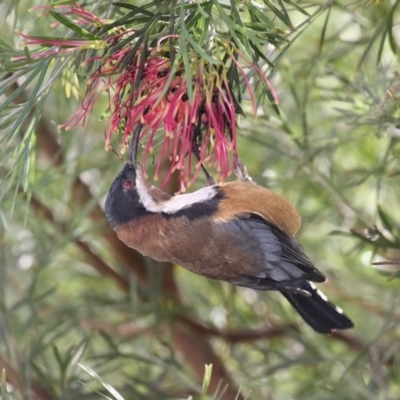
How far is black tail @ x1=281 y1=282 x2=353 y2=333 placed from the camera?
2.02 meters

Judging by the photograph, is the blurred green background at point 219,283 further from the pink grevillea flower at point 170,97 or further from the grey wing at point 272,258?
the pink grevillea flower at point 170,97

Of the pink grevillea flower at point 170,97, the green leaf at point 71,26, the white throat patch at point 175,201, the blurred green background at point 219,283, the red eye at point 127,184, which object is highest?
the green leaf at point 71,26

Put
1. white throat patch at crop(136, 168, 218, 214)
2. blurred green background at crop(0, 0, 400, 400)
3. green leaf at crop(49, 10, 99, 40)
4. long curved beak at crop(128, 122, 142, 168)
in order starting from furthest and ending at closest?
blurred green background at crop(0, 0, 400, 400), white throat patch at crop(136, 168, 218, 214), long curved beak at crop(128, 122, 142, 168), green leaf at crop(49, 10, 99, 40)

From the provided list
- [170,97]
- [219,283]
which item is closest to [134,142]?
[170,97]

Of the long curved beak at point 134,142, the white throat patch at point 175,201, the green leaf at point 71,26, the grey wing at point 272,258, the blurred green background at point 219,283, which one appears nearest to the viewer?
the green leaf at point 71,26

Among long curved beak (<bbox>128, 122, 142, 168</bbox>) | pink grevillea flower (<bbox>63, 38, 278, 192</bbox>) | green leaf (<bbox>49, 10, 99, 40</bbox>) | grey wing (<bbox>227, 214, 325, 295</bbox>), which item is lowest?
grey wing (<bbox>227, 214, 325, 295</bbox>)

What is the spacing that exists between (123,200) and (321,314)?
55cm

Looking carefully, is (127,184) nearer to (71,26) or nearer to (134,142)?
(134,142)

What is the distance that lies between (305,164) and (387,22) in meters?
0.61

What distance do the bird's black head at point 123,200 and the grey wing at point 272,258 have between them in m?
0.23

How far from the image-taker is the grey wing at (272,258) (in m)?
1.86

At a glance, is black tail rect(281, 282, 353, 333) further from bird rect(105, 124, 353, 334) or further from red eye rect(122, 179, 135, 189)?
red eye rect(122, 179, 135, 189)

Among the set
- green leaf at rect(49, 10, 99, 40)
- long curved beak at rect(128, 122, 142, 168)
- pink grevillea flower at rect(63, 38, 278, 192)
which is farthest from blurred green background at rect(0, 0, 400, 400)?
green leaf at rect(49, 10, 99, 40)

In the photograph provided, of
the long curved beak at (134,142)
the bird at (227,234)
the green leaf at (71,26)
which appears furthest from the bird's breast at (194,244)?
the green leaf at (71,26)
